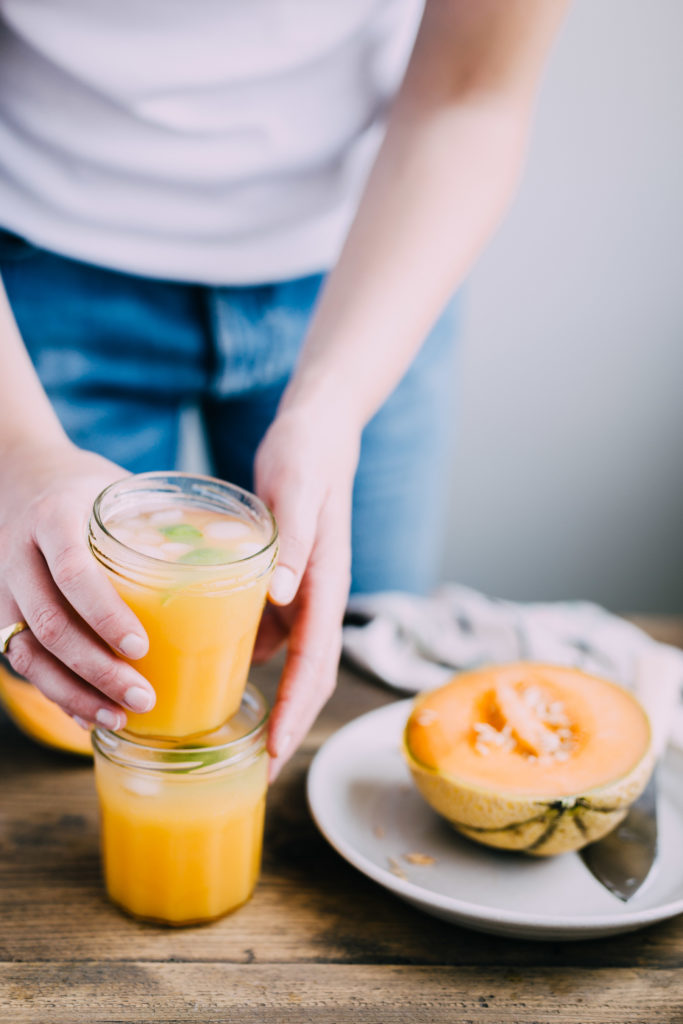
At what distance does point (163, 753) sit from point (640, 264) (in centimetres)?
188

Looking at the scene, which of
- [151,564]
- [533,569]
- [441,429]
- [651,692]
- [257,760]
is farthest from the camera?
[533,569]

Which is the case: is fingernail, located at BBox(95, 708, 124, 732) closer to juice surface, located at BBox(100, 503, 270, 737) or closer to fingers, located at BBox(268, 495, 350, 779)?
juice surface, located at BBox(100, 503, 270, 737)

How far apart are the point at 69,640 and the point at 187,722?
116 mm

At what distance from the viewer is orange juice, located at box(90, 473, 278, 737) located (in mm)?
708

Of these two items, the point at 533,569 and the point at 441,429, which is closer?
the point at 441,429

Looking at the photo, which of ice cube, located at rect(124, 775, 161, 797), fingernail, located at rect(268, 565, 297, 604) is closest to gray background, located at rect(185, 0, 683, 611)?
fingernail, located at rect(268, 565, 297, 604)

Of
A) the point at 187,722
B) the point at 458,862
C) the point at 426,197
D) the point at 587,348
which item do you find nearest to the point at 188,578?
the point at 187,722


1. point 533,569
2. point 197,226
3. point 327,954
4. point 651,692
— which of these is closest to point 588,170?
point 533,569

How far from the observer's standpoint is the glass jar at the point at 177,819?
2.58ft

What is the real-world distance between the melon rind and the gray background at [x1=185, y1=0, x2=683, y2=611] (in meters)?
1.33

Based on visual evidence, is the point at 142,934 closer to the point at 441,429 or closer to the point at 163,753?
the point at 163,753

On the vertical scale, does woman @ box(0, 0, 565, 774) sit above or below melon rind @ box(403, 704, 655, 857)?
above

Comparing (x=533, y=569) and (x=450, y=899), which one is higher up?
(x=450, y=899)

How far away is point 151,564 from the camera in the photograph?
702mm
